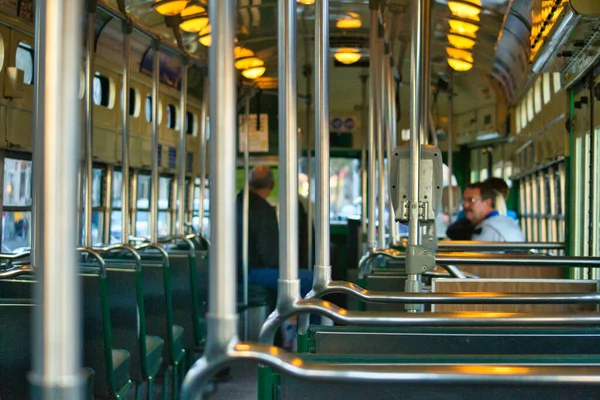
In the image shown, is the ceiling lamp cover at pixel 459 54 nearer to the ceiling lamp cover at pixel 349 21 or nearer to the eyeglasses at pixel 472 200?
the ceiling lamp cover at pixel 349 21

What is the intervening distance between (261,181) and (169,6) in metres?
1.58

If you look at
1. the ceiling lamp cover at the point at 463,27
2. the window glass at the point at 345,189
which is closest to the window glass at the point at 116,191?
the ceiling lamp cover at the point at 463,27

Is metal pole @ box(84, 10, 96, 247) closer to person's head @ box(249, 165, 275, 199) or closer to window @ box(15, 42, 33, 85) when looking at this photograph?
window @ box(15, 42, 33, 85)

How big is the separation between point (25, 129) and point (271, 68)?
11.4ft

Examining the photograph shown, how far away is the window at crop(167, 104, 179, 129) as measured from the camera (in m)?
7.87

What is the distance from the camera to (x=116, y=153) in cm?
623

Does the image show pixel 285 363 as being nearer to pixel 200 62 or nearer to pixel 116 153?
→ pixel 116 153

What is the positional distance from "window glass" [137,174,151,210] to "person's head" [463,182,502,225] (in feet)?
9.75

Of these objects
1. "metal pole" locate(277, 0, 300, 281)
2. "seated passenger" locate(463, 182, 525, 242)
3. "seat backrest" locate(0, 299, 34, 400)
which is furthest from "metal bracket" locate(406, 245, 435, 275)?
"seated passenger" locate(463, 182, 525, 242)

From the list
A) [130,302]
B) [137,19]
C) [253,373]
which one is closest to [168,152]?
[137,19]

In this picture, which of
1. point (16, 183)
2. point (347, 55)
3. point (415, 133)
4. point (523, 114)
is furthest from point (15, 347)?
point (523, 114)

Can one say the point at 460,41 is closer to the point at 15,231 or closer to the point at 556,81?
the point at 556,81

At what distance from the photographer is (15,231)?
4.55 meters

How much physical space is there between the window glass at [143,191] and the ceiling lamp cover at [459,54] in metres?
2.93
